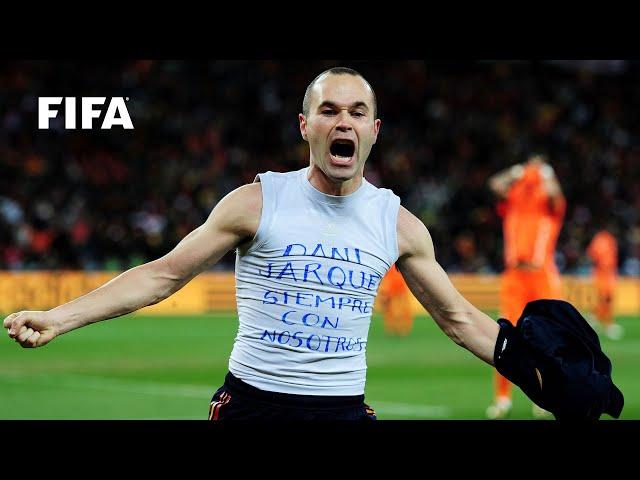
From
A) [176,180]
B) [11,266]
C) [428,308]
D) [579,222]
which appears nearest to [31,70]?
[176,180]

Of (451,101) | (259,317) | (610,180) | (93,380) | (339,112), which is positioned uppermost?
(451,101)

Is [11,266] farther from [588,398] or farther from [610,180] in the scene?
[588,398]

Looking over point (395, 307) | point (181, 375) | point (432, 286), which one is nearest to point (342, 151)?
point (432, 286)

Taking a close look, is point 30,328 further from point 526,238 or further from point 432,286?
point 526,238

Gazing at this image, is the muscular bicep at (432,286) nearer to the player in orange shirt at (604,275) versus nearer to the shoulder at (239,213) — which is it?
the shoulder at (239,213)

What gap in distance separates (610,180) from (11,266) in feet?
54.4

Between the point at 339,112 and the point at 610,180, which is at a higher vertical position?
the point at 610,180

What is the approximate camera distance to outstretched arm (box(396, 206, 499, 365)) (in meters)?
4.96

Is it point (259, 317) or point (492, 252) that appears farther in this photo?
point (492, 252)

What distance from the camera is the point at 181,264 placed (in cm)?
462

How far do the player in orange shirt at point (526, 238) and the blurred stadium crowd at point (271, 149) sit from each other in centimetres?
1492

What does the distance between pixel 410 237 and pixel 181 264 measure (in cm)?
97

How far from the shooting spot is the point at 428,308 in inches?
203

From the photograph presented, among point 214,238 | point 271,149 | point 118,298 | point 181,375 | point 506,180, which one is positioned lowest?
point 181,375
